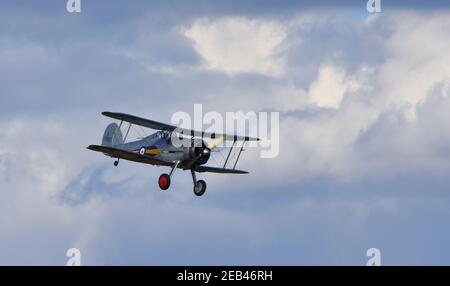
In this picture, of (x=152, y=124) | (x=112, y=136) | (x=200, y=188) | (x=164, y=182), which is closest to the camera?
(x=164, y=182)

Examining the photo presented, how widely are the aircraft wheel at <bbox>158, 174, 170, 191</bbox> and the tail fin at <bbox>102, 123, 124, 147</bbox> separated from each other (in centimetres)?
722

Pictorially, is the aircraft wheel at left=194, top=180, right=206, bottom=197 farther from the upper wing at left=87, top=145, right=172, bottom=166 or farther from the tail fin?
the tail fin

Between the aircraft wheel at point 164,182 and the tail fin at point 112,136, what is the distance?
7.22m

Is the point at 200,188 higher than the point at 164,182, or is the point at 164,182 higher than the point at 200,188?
the point at 200,188

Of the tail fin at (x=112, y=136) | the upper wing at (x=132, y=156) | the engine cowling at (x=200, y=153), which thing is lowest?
the engine cowling at (x=200, y=153)

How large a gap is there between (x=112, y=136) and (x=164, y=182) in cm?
849

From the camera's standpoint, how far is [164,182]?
220 feet

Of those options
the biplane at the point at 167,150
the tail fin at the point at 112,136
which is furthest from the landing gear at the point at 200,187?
the tail fin at the point at 112,136

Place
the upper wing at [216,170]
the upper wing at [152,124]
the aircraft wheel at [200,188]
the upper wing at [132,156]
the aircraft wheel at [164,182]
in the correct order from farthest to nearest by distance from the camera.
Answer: the upper wing at [216,170] < the upper wing at [152,124] < the aircraft wheel at [200,188] < the upper wing at [132,156] < the aircraft wheel at [164,182]

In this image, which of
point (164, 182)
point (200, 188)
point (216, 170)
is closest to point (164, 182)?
point (164, 182)

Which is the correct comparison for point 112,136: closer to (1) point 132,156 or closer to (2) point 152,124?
(1) point 132,156

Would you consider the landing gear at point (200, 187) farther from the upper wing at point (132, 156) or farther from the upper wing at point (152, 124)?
the upper wing at point (152, 124)

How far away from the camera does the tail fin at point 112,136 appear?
243ft
